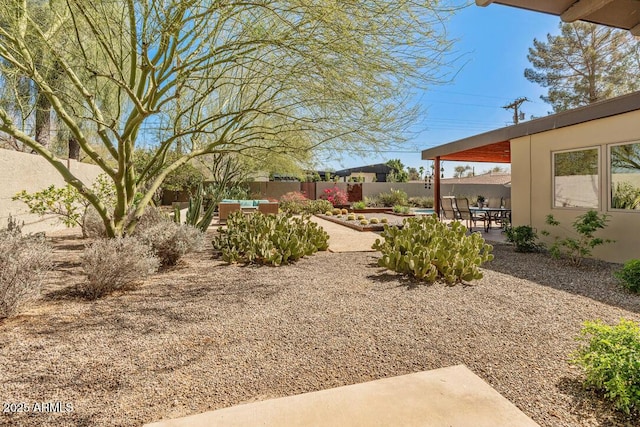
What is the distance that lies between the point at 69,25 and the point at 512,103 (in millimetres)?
31853

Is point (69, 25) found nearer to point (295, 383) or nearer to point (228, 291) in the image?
point (228, 291)

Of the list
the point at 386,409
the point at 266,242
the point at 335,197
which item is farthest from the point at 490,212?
the point at 386,409

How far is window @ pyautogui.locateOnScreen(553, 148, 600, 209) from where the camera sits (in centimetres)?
648

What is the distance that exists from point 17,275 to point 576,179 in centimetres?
900

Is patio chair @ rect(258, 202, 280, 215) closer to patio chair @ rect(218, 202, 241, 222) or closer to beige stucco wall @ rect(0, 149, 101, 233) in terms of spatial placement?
patio chair @ rect(218, 202, 241, 222)

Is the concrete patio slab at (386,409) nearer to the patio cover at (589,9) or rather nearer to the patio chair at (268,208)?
the patio cover at (589,9)

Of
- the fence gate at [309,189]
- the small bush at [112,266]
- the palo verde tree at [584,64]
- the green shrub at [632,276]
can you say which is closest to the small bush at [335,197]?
the fence gate at [309,189]

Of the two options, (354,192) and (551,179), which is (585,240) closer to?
(551,179)

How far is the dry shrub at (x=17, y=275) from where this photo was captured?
10.00 feet

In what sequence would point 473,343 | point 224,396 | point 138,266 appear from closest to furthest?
point 224,396 < point 473,343 < point 138,266

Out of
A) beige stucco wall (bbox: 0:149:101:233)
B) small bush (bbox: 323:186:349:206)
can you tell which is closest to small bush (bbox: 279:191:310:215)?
small bush (bbox: 323:186:349:206)

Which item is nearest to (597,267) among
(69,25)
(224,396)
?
(224,396)

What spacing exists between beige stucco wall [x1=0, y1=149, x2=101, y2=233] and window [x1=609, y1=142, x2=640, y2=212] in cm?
1104

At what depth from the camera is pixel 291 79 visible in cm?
436
